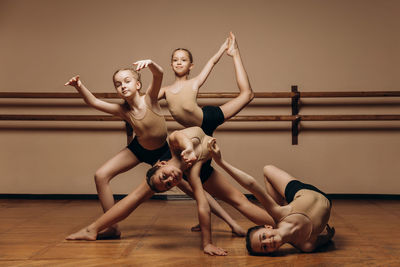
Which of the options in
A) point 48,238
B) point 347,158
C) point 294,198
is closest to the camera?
point 294,198

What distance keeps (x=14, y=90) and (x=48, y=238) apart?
2.28 metres

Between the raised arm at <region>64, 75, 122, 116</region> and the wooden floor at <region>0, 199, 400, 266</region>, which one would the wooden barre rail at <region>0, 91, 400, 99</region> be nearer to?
the wooden floor at <region>0, 199, 400, 266</region>

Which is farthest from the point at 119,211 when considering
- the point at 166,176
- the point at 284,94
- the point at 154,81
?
the point at 284,94

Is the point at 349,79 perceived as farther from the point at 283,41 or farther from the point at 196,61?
the point at 196,61

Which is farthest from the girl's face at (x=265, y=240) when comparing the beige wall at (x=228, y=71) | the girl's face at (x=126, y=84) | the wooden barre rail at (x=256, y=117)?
the beige wall at (x=228, y=71)

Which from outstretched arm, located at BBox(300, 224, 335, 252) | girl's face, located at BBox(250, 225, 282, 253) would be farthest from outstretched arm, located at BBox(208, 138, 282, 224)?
outstretched arm, located at BBox(300, 224, 335, 252)

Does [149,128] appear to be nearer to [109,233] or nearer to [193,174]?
[193,174]

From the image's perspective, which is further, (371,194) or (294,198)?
(371,194)

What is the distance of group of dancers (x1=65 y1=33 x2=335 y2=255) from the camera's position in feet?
7.30

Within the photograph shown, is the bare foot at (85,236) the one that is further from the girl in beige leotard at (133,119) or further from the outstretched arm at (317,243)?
the outstretched arm at (317,243)

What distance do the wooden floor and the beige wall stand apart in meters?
0.56

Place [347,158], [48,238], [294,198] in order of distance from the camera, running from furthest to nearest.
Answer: [347,158]
[48,238]
[294,198]

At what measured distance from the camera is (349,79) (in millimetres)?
4285

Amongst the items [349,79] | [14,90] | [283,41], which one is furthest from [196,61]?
[14,90]
